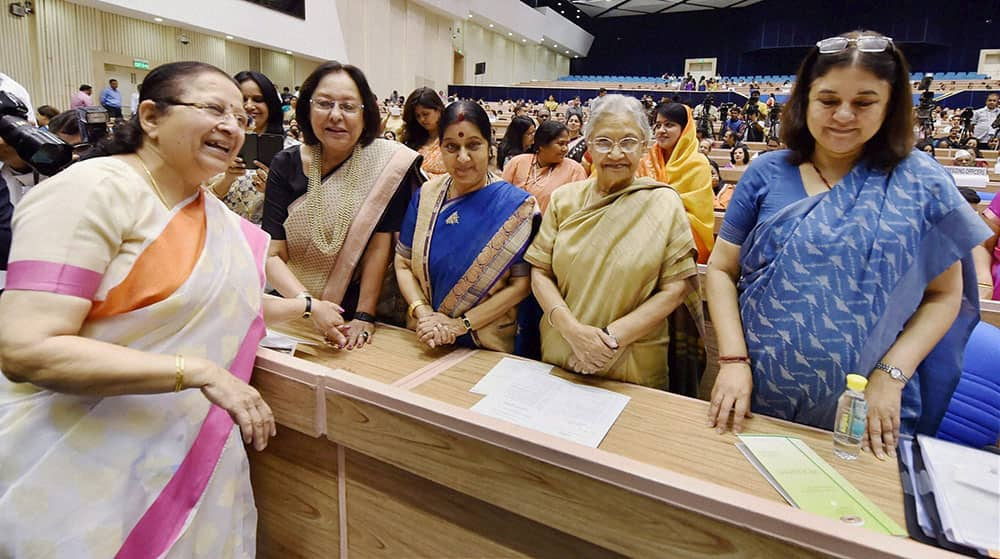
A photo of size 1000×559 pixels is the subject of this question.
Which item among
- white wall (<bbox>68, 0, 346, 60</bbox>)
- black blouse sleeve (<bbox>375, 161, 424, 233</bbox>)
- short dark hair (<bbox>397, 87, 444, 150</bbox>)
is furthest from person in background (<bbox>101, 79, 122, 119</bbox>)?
black blouse sleeve (<bbox>375, 161, 424, 233</bbox>)

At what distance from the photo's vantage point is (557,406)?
119cm

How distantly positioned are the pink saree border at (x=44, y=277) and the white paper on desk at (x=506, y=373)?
0.75 metres

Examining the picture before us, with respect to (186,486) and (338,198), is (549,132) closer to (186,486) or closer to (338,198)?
(338,198)

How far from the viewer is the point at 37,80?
30.7 ft

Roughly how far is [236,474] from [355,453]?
0.25 m

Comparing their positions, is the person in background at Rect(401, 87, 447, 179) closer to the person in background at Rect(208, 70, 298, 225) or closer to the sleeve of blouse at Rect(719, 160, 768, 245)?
the person in background at Rect(208, 70, 298, 225)

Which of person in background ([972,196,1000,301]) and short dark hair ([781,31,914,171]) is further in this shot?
person in background ([972,196,1000,301])

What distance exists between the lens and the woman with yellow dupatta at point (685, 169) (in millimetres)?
2285

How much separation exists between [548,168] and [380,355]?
6.67 feet

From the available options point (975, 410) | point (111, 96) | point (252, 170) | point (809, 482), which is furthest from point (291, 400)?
point (111, 96)

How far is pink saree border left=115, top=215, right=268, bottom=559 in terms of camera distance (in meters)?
0.98

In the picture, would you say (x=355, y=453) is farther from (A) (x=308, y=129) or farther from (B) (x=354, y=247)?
(A) (x=308, y=129)

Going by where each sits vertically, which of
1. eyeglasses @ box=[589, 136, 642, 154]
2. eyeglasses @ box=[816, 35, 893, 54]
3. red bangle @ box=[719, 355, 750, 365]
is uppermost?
eyeglasses @ box=[816, 35, 893, 54]

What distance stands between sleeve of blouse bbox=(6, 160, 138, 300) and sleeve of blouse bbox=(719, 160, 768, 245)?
117 cm
